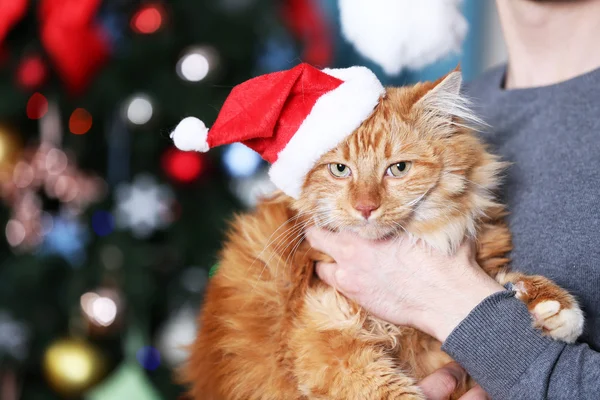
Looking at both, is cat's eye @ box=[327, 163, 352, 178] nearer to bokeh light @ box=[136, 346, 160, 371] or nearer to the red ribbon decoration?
the red ribbon decoration

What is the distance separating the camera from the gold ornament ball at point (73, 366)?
2697 millimetres

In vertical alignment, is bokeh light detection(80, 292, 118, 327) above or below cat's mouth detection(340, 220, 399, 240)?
below

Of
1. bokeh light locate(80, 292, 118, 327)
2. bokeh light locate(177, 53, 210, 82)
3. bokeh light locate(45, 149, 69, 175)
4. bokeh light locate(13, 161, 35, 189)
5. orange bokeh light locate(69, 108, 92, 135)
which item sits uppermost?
bokeh light locate(177, 53, 210, 82)

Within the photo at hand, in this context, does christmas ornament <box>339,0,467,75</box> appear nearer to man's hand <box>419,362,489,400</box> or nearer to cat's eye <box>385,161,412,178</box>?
cat's eye <box>385,161,412,178</box>

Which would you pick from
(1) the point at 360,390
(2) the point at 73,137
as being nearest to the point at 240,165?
(2) the point at 73,137

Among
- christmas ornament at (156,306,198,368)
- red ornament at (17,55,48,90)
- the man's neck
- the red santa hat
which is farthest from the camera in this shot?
christmas ornament at (156,306,198,368)

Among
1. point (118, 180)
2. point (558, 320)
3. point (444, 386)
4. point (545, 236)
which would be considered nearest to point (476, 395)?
point (444, 386)

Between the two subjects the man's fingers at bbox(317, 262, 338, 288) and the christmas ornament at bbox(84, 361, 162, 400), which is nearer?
the man's fingers at bbox(317, 262, 338, 288)

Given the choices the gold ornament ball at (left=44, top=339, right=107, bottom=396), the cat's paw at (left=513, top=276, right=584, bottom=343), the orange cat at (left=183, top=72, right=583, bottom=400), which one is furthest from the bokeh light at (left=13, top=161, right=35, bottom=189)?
the cat's paw at (left=513, top=276, right=584, bottom=343)

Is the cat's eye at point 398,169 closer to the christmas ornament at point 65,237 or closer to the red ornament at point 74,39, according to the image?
the red ornament at point 74,39

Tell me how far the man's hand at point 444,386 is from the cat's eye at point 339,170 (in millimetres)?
511

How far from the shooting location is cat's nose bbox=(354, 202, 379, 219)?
1261 millimetres

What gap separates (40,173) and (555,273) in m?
2.31

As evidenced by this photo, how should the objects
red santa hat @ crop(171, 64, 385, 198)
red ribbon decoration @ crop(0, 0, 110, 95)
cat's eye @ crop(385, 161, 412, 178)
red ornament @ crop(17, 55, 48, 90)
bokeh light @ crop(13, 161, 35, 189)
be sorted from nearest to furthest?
1. red santa hat @ crop(171, 64, 385, 198)
2. cat's eye @ crop(385, 161, 412, 178)
3. red ribbon decoration @ crop(0, 0, 110, 95)
4. red ornament @ crop(17, 55, 48, 90)
5. bokeh light @ crop(13, 161, 35, 189)
